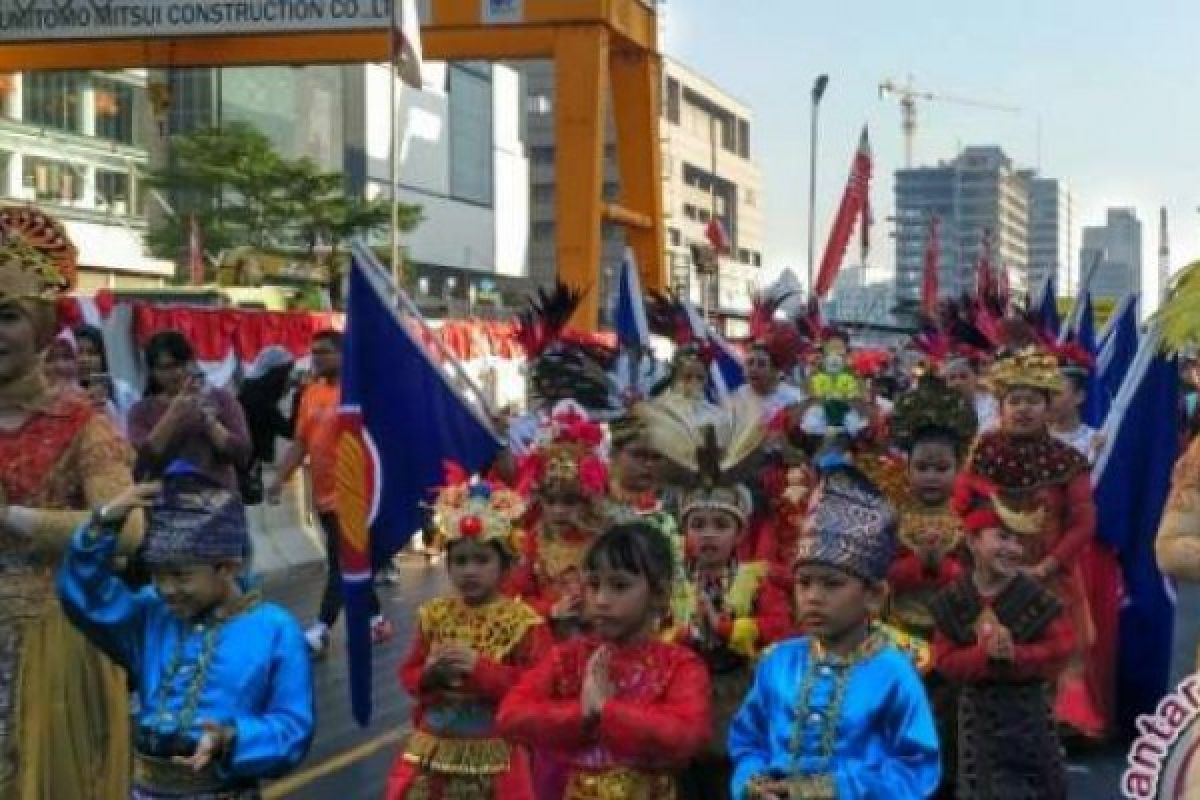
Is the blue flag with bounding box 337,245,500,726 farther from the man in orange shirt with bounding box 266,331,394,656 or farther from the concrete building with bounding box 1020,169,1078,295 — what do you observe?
the concrete building with bounding box 1020,169,1078,295

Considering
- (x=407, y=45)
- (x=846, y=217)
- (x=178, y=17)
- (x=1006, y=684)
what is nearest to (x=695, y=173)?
(x=846, y=217)

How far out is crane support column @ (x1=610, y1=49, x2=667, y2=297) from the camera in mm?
25859

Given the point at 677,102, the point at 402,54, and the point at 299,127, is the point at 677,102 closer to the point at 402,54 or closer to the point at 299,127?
the point at 299,127

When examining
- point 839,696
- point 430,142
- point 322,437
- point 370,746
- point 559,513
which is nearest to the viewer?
point 839,696

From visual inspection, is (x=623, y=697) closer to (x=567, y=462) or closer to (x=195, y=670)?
(x=195, y=670)

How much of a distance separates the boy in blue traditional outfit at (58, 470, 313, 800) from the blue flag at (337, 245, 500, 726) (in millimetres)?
3111

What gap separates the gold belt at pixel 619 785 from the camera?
200 inches

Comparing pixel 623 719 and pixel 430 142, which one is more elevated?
pixel 430 142

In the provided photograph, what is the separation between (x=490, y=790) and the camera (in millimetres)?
5902

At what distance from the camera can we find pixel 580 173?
938 inches

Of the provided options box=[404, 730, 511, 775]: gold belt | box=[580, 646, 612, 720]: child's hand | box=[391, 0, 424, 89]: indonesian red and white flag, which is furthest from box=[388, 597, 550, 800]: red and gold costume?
box=[391, 0, 424, 89]: indonesian red and white flag

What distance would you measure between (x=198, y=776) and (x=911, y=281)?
103 m

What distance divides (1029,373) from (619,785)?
3902 mm

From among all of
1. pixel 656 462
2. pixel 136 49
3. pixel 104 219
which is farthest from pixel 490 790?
pixel 104 219
